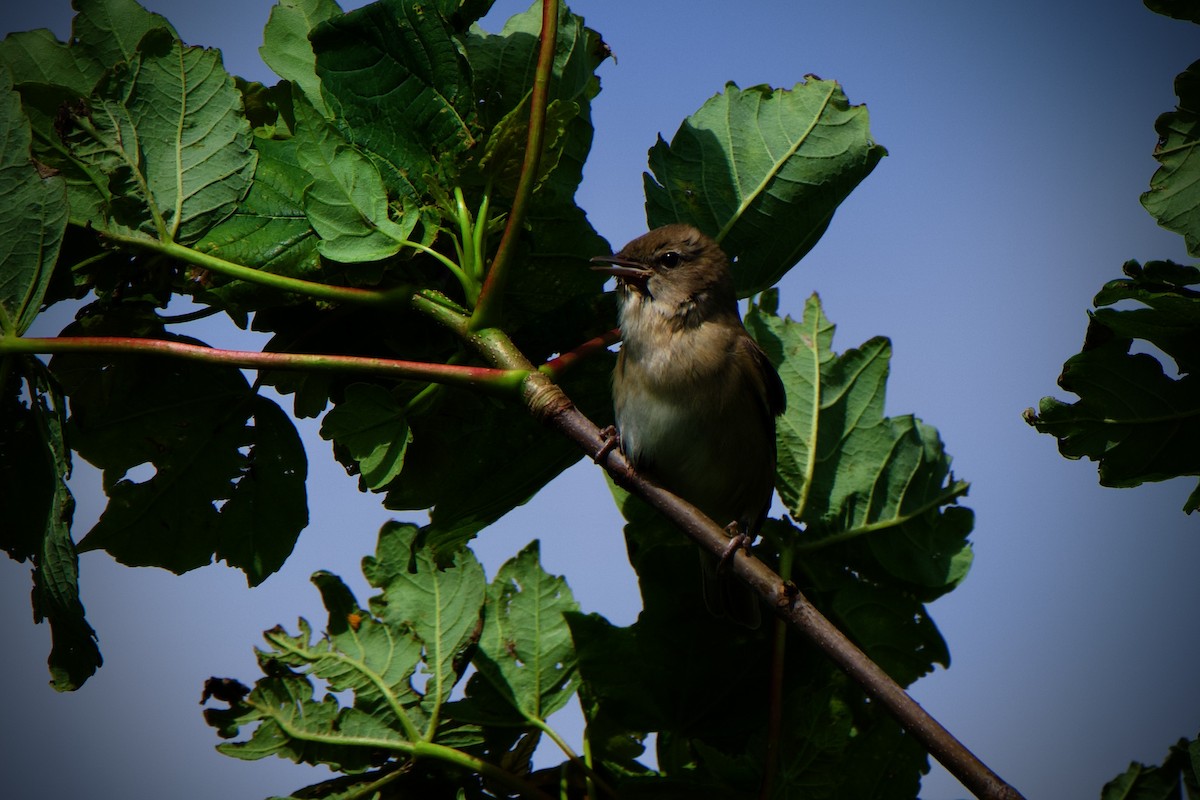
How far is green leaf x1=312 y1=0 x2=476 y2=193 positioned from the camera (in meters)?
2.87

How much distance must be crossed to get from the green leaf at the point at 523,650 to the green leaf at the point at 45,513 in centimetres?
111

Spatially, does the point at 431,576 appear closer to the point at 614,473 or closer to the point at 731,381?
the point at 614,473

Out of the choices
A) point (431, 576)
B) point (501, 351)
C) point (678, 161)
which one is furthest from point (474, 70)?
point (431, 576)

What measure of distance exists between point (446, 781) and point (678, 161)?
2023 mm

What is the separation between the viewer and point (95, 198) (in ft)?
9.59

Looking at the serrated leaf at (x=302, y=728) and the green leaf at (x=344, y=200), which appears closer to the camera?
the green leaf at (x=344, y=200)

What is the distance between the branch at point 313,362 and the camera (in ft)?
8.39

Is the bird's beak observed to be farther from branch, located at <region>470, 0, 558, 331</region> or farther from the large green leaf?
the large green leaf

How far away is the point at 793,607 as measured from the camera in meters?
2.36

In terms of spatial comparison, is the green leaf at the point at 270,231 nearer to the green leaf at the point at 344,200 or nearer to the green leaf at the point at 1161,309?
the green leaf at the point at 344,200

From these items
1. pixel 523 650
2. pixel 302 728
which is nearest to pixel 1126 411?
pixel 523 650

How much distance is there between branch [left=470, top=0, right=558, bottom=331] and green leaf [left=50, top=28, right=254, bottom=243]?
0.77m

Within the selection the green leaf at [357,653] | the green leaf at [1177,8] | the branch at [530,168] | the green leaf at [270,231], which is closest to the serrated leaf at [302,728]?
the green leaf at [357,653]

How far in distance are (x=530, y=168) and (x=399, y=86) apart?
523 mm
